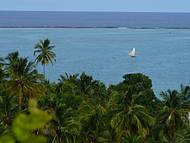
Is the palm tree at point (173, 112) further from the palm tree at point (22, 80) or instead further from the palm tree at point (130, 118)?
the palm tree at point (22, 80)

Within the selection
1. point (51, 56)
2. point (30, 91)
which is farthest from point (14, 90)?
point (51, 56)

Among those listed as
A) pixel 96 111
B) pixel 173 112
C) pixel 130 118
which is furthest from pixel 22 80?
pixel 173 112

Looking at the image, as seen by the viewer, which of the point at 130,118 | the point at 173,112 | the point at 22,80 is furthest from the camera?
the point at 22,80

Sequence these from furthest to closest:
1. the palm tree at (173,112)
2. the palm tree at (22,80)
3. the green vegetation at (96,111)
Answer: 1. the palm tree at (22,80)
2. the palm tree at (173,112)
3. the green vegetation at (96,111)

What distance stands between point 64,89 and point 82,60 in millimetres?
109859

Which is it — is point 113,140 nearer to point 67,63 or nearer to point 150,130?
point 150,130

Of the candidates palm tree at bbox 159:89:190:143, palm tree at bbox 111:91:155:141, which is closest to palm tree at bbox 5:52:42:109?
palm tree at bbox 111:91:155:141

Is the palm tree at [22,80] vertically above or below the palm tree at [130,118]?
above

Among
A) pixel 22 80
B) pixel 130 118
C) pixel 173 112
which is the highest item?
pixel 22 80

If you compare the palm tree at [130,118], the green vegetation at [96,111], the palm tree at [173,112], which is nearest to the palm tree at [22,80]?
the green vegetation at [96,111]

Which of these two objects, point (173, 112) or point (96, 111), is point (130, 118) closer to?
point (96, 111)

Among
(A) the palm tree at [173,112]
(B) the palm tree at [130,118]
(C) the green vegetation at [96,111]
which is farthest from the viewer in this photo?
(A) the palm tree at [173,112]

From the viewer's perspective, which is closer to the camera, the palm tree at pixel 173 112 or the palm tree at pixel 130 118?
the palm tree at pixel 130 118

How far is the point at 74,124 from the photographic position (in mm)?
47688
